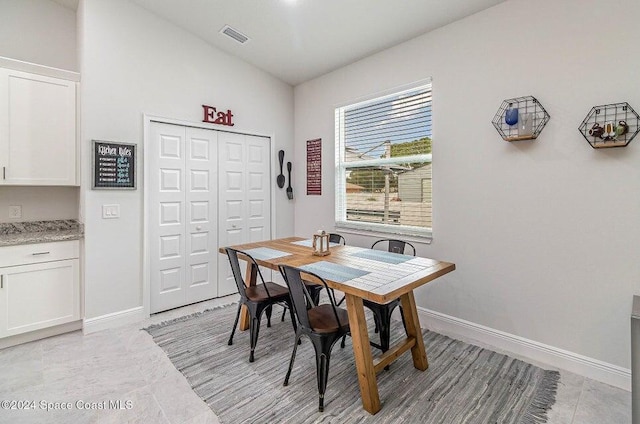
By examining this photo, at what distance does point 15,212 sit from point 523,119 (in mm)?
4546

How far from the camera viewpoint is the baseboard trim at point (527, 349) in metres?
2.17

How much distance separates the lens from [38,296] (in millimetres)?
2785

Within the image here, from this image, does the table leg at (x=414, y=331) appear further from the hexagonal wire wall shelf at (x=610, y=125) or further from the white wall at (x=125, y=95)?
the white wall at (x=125, y=95)

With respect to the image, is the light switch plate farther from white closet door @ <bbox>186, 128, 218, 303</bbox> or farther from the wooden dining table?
the wooden dining table

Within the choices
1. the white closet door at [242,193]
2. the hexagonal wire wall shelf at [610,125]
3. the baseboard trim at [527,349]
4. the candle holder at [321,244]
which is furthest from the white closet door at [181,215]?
the hexagonal wire wall shelf at [610,125]

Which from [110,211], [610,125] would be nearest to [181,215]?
[110,211]

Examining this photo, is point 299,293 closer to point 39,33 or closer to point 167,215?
point 167,215

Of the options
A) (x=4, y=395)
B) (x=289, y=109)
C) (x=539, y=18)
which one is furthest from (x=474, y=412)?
(x=289, y=109)

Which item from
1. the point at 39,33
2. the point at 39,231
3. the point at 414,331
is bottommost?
the point at 414,331

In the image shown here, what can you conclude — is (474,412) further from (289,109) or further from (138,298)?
(289,109)

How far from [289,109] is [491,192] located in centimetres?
295

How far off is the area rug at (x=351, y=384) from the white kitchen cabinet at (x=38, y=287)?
2.99 feet

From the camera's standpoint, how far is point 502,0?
254cm

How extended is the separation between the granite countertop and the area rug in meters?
1.26
